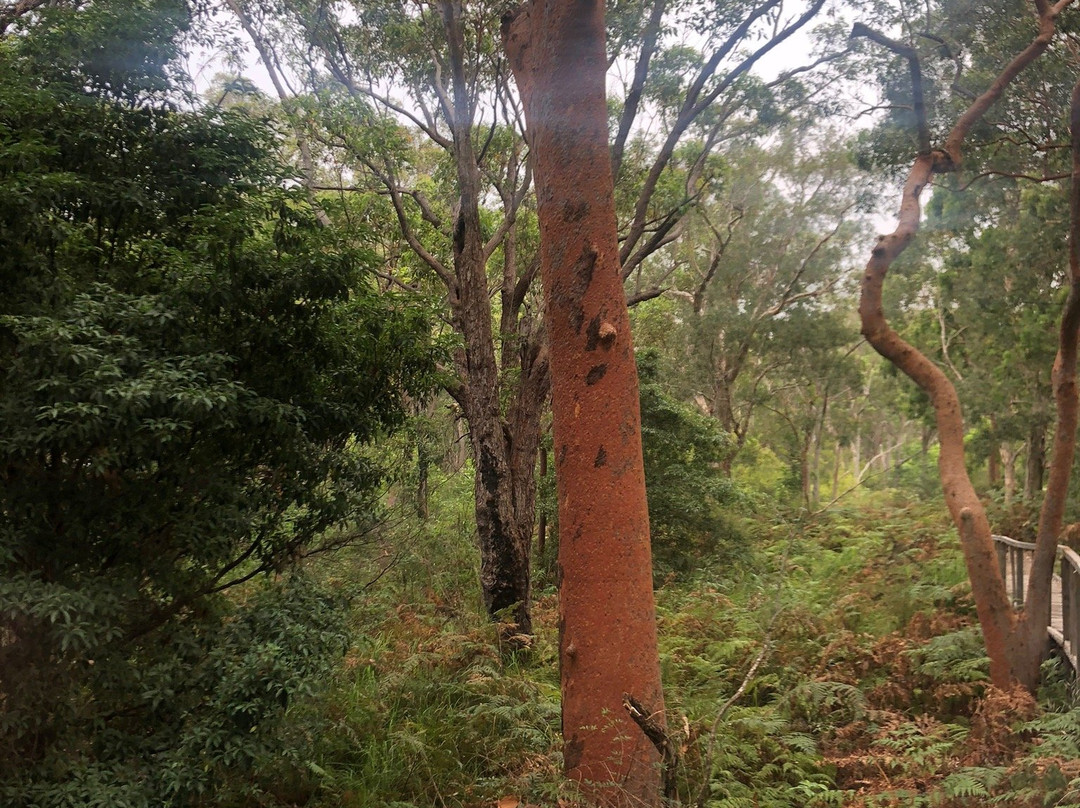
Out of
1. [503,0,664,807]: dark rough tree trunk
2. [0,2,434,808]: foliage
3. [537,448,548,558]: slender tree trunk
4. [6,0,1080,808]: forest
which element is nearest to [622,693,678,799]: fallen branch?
[6,0,1080,808]: forest

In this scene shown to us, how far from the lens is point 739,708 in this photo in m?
5.59

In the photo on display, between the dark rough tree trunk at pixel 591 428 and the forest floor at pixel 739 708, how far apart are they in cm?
33

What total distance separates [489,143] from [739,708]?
853cm

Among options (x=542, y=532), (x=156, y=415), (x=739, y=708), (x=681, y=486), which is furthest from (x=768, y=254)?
(x=156, y=415)

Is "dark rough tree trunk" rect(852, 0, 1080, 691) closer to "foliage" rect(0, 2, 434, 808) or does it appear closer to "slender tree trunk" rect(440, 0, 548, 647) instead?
"slender tree trunk" rect(440, 0, 548, 647)

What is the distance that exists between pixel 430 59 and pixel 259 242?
6.85 m

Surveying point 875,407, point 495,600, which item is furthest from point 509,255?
point 875,407

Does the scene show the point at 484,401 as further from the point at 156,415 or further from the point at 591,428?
the point at 156,415

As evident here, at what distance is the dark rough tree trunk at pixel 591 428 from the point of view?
4.04 meters

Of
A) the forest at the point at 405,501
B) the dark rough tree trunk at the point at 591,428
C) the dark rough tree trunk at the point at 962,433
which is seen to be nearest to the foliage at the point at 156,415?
the forest at the point at 405,501

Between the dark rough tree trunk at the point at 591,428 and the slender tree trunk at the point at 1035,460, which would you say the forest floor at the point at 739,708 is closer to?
the dark rough tree trunk at the point at 591,428

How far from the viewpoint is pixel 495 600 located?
328 inches

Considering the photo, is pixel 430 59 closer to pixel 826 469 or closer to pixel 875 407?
pixel 875 407

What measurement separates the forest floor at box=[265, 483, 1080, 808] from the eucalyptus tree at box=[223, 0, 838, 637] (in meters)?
1.50
